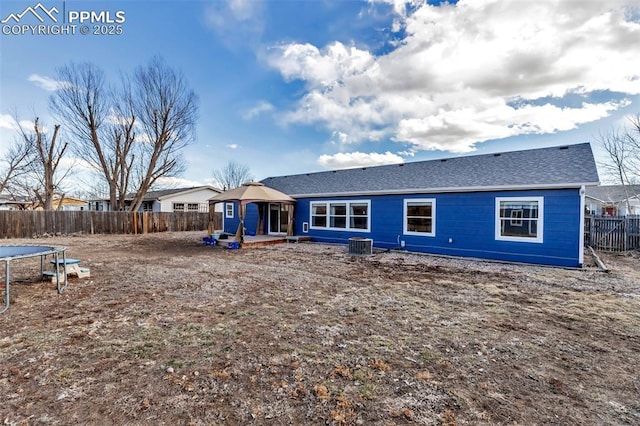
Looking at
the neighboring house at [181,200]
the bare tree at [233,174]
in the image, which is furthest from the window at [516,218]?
the bare tree at [233,174]

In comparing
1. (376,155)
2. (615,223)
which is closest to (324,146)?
(376,155)

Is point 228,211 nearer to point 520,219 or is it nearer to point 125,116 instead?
point 125,116

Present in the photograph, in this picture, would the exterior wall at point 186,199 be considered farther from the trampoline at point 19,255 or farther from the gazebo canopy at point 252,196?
the trampoline at point 19,255

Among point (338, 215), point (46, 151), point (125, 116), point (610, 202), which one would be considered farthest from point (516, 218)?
point (610, 202)

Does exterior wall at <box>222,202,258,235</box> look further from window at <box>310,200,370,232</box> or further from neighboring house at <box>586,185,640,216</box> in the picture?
neighboring house at <box>586,185,640,216</box>

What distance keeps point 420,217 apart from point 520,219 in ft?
9.74

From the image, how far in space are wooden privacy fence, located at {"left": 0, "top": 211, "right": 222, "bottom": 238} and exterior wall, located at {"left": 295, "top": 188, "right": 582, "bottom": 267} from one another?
7.75m

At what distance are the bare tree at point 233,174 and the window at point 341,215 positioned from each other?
3033cm

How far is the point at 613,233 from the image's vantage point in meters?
11.4

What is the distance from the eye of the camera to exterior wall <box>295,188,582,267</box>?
798 cm

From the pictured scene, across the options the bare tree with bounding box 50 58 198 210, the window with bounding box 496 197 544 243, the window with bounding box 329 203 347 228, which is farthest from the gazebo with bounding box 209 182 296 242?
the bare tree with bounding box 50 58 198 210

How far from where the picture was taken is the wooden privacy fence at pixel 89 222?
15.4 meters

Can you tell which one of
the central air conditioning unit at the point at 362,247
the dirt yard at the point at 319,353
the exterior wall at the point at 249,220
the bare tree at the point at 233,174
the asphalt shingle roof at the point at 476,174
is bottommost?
the dirt yard at the point at 319,353

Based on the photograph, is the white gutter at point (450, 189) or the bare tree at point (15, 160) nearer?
the white gutter at point (450, 189)
